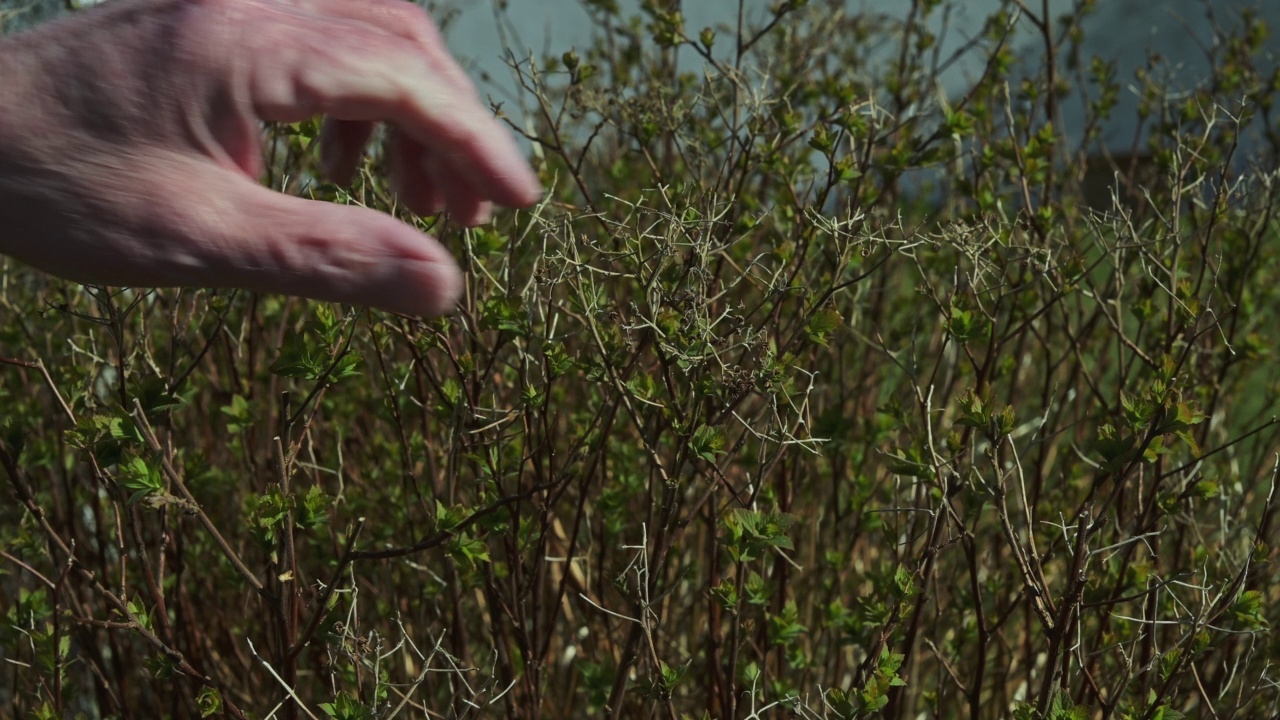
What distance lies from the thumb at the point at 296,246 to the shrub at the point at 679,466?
588 millimetres

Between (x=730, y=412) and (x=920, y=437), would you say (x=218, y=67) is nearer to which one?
(x=730, y=412)

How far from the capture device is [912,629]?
5.85 ft

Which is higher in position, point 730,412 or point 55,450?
point 730,412

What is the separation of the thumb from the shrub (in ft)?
1.93

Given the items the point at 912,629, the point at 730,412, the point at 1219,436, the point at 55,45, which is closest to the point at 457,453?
the point at 730,412

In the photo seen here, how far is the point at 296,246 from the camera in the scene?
0.96 metres

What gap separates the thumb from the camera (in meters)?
0.96

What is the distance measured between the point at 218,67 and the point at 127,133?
0.29 ft

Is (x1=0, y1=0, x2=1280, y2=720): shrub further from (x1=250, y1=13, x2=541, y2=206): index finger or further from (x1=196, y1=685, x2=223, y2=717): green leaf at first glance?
(x1=250, y1=13, x2=541, y2=206): index finger

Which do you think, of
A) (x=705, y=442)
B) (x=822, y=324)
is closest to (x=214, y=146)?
(x=705, y=442)

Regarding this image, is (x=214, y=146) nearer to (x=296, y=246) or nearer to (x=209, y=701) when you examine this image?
(x=296, y=246)

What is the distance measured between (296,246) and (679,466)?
2.53 ft

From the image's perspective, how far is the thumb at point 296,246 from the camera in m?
0.96

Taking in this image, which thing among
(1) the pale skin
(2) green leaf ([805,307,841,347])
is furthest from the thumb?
(2) green leaf ([805,307,841,347])
